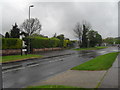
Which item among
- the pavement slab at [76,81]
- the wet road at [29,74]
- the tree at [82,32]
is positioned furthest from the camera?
the tree at [82,32]

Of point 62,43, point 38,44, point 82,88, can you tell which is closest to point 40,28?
point 62,43

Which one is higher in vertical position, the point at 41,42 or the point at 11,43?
the point at 41,42

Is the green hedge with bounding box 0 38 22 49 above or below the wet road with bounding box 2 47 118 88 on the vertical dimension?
above

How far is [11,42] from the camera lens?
2172 centimetres

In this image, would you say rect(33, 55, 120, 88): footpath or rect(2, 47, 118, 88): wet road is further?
rect(2, 47, 118, 88): wet road

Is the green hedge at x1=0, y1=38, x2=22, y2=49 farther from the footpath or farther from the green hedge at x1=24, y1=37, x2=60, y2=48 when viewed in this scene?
the footpath

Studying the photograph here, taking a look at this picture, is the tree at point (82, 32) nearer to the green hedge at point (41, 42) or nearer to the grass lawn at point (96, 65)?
the green hedge at point (41, 42)

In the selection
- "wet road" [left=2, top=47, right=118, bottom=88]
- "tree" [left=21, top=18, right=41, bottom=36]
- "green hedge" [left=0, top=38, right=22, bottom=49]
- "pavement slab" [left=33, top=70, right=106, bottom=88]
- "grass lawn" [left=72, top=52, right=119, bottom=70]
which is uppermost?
"tree" [left=21, top=18, right=41, bottom=36]

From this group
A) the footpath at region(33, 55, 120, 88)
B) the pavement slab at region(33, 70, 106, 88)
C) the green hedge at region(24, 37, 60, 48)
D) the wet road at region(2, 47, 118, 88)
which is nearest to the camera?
the footpath at region(33, 55, 120, 88)

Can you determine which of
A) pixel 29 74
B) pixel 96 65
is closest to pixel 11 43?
pixel 29 74

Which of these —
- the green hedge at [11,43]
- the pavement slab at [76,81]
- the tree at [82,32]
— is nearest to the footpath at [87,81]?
the pavement slab at [76,81]

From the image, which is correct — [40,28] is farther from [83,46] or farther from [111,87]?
[111,87]

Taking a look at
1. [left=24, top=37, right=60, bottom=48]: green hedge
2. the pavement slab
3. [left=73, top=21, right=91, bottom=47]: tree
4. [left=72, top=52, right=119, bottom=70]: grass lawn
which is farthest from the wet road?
[left=73, top=21, right=91, bottom=47]: tree

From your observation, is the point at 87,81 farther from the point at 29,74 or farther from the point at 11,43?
the point at 11,43
